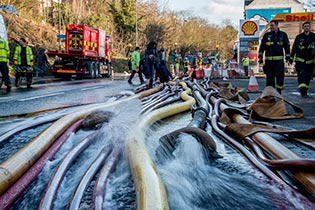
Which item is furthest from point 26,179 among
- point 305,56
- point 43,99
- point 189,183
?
point 305,56

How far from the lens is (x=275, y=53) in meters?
7.34

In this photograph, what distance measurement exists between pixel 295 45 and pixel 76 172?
726cm

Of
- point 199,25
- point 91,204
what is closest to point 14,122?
point 91,204

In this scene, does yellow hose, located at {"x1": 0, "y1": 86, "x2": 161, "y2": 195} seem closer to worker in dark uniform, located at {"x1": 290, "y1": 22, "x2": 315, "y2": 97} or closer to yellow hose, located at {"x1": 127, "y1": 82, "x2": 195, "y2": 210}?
yellow hose, located at {"x1": 127, "y1": 82, "x2": 195, "y2": 210}

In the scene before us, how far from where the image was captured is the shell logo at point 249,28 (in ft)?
99.9

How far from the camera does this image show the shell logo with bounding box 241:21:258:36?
3044 centimetres

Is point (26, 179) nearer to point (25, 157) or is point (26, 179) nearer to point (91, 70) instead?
point (25, 157)

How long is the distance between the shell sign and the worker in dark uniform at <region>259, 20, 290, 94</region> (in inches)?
963

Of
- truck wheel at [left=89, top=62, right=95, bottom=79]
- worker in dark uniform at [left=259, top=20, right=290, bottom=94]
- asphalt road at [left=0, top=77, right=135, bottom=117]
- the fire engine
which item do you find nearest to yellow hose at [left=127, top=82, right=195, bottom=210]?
asphalt road at [left=0, top=77, right=135, bottom=117]

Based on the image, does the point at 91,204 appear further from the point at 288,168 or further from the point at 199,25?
the point at 199,25

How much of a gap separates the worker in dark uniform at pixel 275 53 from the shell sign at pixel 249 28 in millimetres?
24468

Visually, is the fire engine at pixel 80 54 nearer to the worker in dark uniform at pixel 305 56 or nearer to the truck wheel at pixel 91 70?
the truck wheel at pixel 91 70

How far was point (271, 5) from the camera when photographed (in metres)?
72.0

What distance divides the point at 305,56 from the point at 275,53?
942 millimetres
